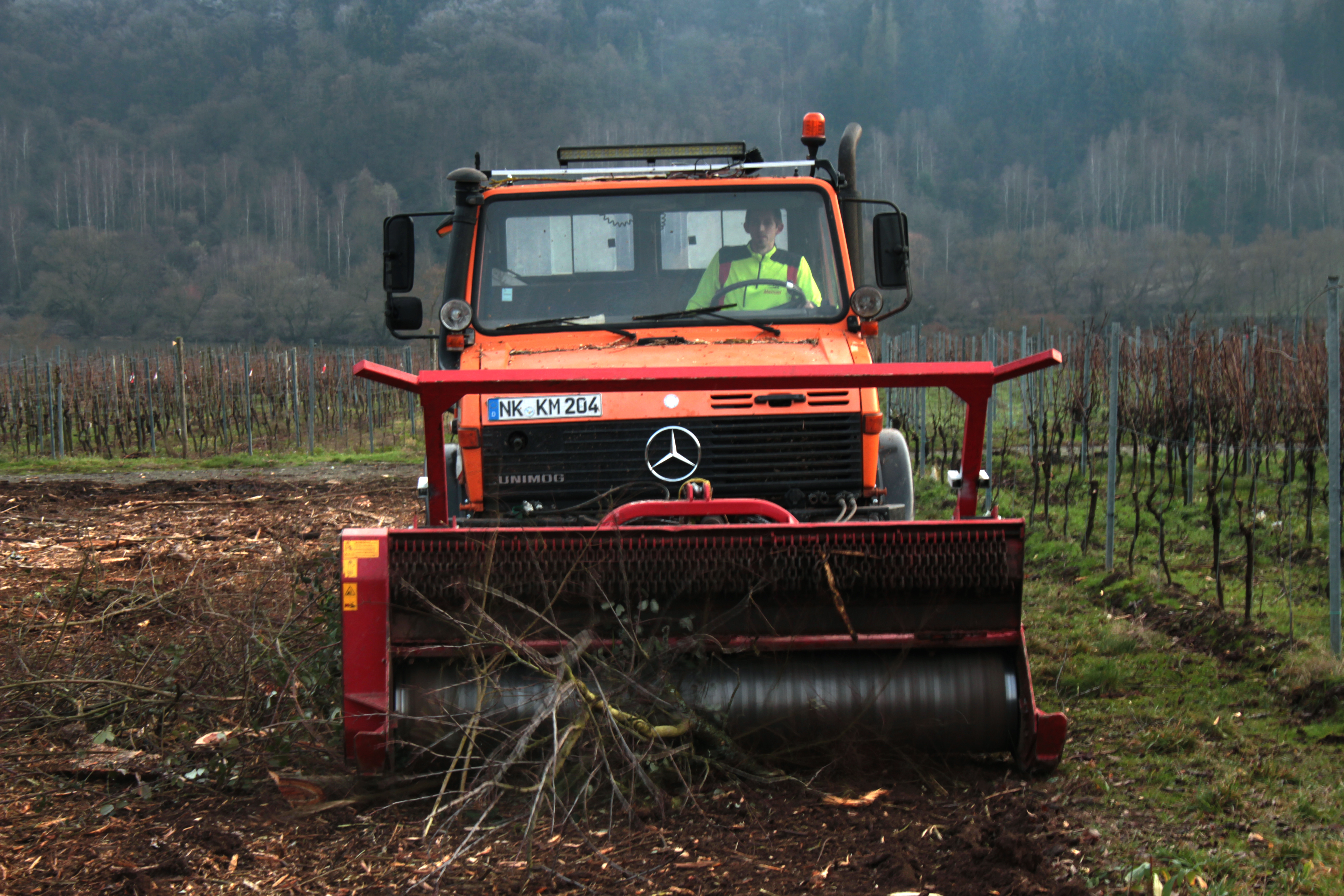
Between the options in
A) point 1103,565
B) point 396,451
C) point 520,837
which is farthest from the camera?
point 396,451

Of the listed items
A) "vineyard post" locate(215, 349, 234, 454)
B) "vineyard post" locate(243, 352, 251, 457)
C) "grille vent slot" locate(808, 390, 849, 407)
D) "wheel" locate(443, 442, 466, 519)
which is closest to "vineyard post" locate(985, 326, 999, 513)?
"grille vent slot" locate(808, 390, 849, 407)

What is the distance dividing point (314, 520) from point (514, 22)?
96.9m

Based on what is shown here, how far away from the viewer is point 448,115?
88.6 m

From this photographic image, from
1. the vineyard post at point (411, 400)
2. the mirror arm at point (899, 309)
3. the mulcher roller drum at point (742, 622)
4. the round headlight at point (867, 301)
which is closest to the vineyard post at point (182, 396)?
the vineyard post at point (411, 400)

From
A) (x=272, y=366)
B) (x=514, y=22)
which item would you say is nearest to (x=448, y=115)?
(x=514, y=22)

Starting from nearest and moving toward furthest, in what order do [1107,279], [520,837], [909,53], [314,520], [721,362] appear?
[520,837]
[721,362]
[314,520]
[1107,279]
[909,53]

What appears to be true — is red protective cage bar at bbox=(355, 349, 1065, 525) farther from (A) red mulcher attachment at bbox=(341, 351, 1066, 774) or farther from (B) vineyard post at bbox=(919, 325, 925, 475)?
(B) vineyard post at bbox=(919, 325, 925, 475)

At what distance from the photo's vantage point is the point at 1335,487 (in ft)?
19.1

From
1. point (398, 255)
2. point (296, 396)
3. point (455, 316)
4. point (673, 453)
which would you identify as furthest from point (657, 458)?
point (296, 396)

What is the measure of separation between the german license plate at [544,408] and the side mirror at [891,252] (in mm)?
1656

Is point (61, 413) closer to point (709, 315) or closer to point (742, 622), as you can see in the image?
point (709, 315)

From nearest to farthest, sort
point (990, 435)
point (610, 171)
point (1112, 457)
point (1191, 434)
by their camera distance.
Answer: point (610, 171), point (1112, 457), point (990, 435), point (1191, 434)

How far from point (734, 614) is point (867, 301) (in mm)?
2034

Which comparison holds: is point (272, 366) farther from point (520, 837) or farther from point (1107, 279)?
point (1107, 279)
